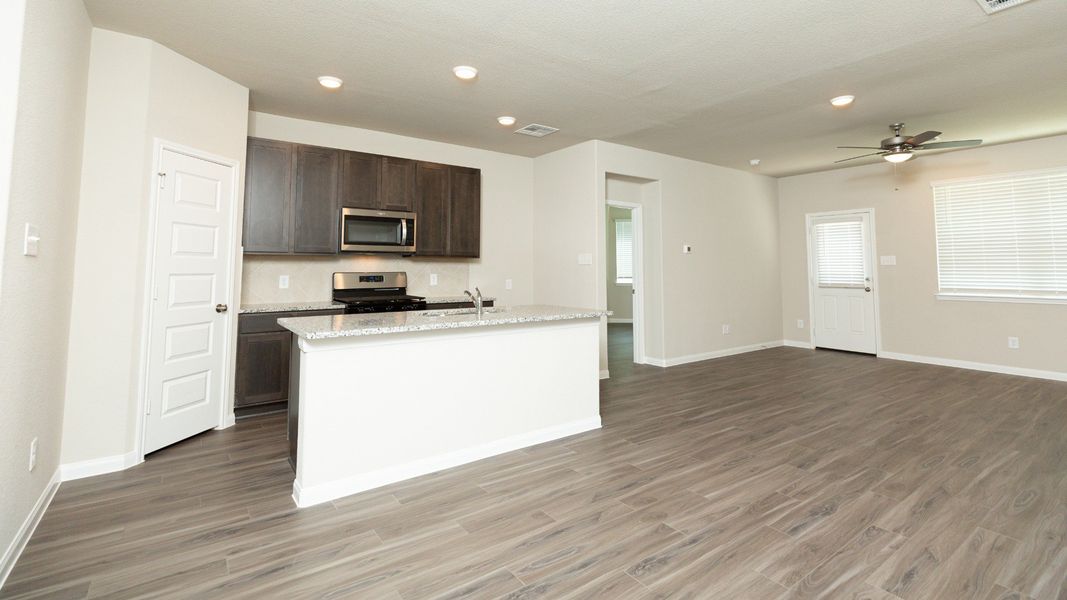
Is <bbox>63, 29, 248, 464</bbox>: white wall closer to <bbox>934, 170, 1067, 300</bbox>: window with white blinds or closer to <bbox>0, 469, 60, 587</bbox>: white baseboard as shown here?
<bbox>0, 469, 60, 587</bbox>: white baseboard

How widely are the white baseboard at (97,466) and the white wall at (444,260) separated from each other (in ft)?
5.63

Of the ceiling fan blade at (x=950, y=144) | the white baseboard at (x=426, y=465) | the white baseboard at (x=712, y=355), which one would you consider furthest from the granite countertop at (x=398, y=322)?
the ceiling fan blade at (x=950, y=144)

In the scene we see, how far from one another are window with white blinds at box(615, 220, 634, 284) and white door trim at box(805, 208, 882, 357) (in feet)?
11.6

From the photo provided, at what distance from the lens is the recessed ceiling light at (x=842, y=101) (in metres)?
3.96

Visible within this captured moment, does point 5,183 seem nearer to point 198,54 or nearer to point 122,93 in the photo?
point 122,93

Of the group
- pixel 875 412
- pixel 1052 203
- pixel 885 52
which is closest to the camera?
pixel 885 52

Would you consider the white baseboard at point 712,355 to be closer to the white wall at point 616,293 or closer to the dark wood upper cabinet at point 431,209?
the dark wood upper cabinet at point 431,209

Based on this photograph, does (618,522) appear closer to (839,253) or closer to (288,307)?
(288,307)

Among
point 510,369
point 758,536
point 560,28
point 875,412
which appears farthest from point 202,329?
point 875,412

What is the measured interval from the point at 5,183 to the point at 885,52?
4.79 m

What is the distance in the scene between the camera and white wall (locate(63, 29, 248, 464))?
8.99 feet

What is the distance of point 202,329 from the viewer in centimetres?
341

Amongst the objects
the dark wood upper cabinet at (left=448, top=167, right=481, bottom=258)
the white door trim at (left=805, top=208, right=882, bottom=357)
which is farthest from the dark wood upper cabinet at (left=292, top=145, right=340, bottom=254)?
the white door trim at (left=805, top=208, right=882, bottom=357)

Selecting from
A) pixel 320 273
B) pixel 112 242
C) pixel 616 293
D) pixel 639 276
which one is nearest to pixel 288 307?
pixel 320 273
